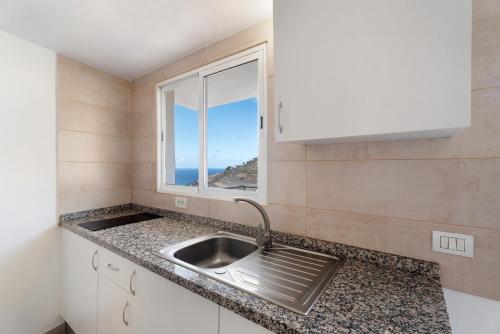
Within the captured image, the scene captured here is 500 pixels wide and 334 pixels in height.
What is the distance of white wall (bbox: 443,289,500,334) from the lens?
2.61ft

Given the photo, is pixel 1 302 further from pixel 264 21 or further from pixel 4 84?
pixel 264 21

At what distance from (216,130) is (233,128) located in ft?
0.57

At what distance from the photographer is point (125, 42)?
1.63 metres

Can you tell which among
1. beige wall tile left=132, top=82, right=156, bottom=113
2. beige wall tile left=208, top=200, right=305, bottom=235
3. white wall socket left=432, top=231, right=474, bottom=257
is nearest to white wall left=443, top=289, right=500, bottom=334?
white wall socket left=432, top=231, right=474, bottom=257

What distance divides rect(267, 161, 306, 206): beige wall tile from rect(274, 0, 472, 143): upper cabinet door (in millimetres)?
329

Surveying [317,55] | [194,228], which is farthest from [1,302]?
[317,55]

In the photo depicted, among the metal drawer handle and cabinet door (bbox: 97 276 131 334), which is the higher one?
the metal drawer handle

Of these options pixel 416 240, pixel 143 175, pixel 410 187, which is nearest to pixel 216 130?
pixel 143 175

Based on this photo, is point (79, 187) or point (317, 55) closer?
point (317, 55)

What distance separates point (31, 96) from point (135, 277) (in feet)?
5.22

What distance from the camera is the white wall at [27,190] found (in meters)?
1.52

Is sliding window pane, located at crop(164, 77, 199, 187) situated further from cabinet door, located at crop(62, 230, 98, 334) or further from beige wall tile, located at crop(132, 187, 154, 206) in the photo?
cabinet door, located at crop(62, 230, 98, 334)

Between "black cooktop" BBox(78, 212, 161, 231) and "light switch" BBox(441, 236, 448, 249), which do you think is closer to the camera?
"light switch" BBox(441, 236, 448, 249)

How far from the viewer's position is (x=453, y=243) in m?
0.86
